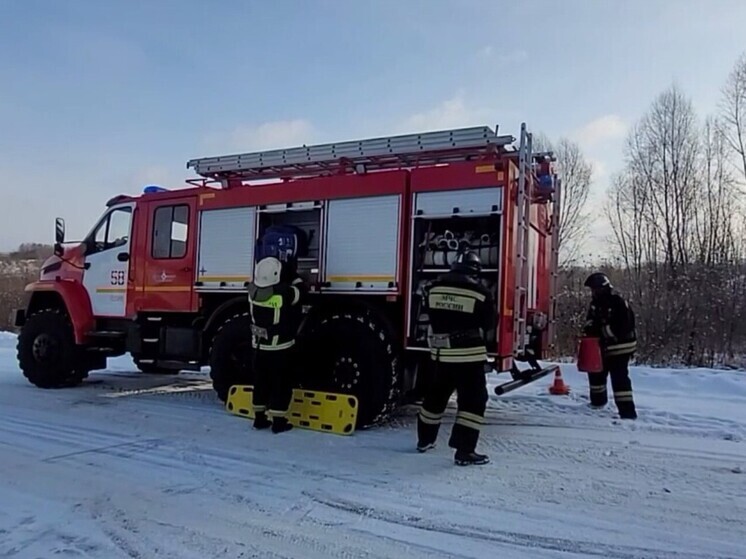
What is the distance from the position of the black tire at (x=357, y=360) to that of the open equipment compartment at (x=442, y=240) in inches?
13.9

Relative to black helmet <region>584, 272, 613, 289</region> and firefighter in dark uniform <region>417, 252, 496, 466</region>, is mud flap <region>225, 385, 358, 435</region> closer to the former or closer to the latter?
firefighter in dark uniform <region>417, 252, 496, 466</region>

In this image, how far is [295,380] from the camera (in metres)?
7.05

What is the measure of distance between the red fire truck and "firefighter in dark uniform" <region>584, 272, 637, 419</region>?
61 centimetres

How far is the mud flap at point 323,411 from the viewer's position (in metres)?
6.39

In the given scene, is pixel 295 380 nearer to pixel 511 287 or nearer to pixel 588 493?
pixel 511 287

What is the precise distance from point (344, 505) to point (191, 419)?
3324 mm

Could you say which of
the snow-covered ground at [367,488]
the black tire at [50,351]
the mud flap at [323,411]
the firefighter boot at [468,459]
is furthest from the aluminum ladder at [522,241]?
the black tire at [50,351]

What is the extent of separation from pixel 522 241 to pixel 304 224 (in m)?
2.50

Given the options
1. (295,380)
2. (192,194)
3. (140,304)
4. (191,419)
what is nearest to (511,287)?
(295,380)

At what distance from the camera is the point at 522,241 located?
6.31 m

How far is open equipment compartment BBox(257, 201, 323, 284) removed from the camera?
7102 mm

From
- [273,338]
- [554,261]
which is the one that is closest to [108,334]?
[273,338]

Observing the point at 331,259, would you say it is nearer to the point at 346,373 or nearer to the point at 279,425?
the point at 346,373

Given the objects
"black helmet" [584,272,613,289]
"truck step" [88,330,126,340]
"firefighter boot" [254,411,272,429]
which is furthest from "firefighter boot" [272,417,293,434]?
"black helmet" [584,272,613,289]
